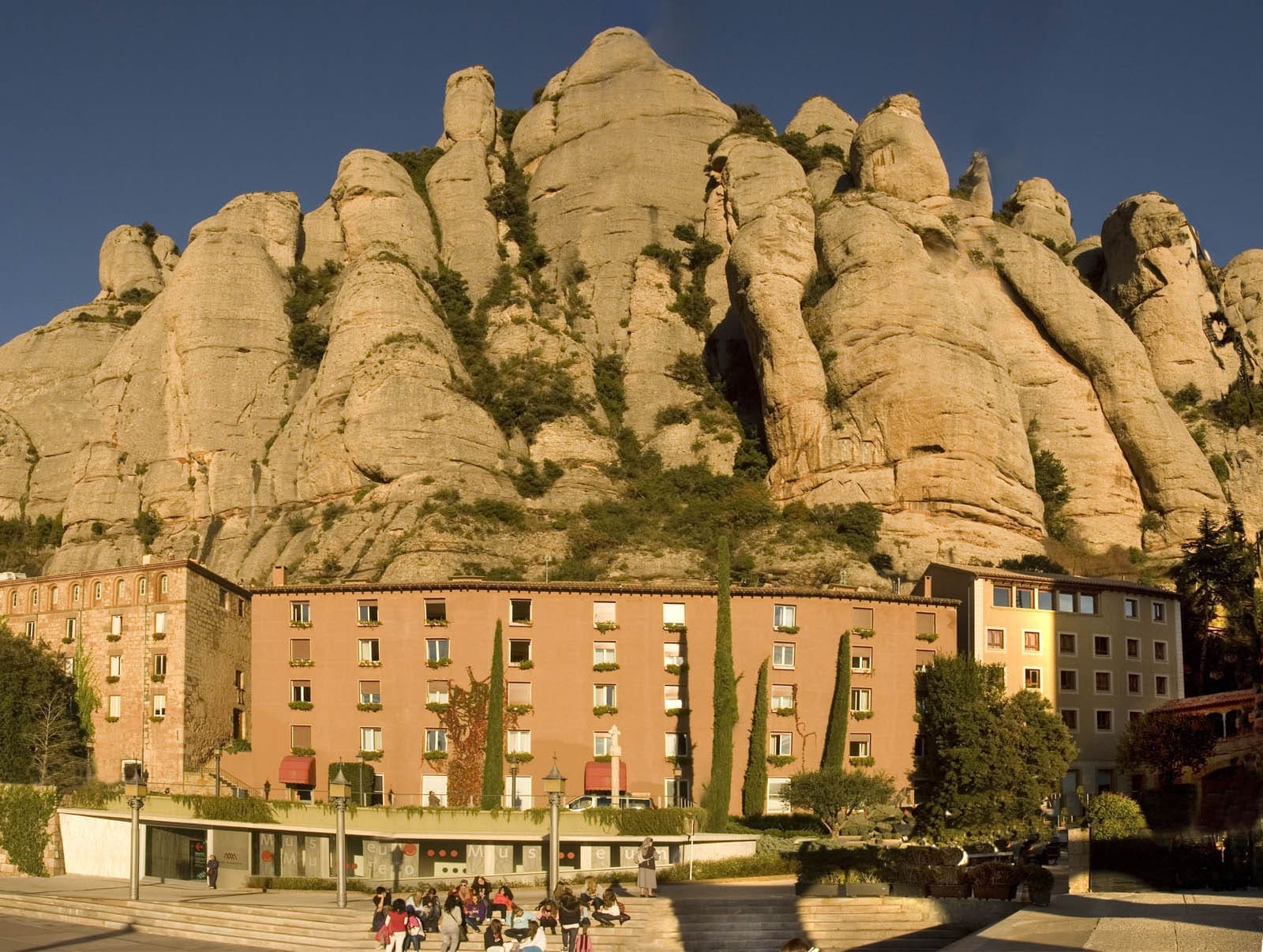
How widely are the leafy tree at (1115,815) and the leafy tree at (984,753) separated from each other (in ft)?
44.0

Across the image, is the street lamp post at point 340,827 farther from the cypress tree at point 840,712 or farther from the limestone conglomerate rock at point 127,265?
the limestone conglomerate rock at point 127,265

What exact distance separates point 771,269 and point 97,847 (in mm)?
59581

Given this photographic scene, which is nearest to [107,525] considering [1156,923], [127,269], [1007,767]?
[127,269]

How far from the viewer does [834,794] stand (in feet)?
202

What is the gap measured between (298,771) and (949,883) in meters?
33.2

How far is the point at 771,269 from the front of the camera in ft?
335

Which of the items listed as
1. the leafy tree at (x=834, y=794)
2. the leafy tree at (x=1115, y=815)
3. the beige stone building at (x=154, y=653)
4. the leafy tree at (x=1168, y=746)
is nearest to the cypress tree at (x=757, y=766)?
the leafy tree at (x=834, y=794)

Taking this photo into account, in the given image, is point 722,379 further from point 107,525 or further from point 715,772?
point 715,772

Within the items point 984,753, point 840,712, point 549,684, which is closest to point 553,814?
point 549,684

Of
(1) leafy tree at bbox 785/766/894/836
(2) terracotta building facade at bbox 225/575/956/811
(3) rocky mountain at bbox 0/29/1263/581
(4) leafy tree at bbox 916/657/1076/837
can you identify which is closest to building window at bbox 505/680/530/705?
(2) terracotta building facade at bbox 225/575/956/811

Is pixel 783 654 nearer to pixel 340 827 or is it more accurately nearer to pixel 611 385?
pixel 340 827

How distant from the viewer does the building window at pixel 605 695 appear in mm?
66938

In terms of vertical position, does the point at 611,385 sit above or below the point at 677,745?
above

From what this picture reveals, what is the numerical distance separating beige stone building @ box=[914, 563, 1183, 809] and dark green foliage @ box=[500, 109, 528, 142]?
7409cm
